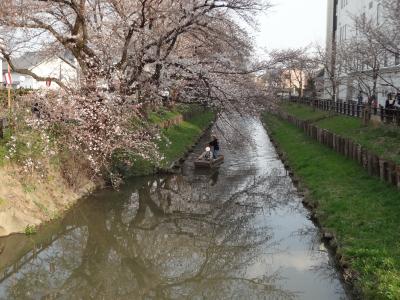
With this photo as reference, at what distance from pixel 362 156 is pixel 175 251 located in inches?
351

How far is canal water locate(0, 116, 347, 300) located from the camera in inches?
409

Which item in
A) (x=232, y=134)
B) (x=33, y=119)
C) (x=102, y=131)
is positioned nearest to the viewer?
(x=33, y=119)

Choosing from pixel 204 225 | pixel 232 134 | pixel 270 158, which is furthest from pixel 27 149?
pixel 270 158

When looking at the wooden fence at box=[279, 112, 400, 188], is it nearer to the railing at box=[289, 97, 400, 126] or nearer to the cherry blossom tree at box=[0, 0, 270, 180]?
the railing at box=[289, 97, 400, 126]

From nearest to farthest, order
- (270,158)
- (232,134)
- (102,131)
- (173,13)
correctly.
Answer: (102,131), (173,13), (232,134), (270,158)

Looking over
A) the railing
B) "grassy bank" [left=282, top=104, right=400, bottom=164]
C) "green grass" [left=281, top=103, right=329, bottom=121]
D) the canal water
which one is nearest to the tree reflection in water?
the canal water

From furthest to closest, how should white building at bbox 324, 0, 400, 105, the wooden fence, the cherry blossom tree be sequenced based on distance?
white building at bbox 324, 0, 400, 105, the cherry blossom tree, the wooden fence

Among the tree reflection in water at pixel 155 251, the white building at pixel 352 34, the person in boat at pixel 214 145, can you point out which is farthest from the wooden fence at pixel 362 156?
the person in boat at pixel 214 145

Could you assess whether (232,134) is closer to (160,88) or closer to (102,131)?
(160,88)

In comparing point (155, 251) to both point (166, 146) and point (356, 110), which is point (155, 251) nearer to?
point (166, 146)

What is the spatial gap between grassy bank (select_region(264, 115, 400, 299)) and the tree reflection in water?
1.71 metres

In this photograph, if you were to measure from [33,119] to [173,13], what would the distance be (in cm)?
734

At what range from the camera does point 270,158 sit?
28.4 metres

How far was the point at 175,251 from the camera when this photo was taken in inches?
501
